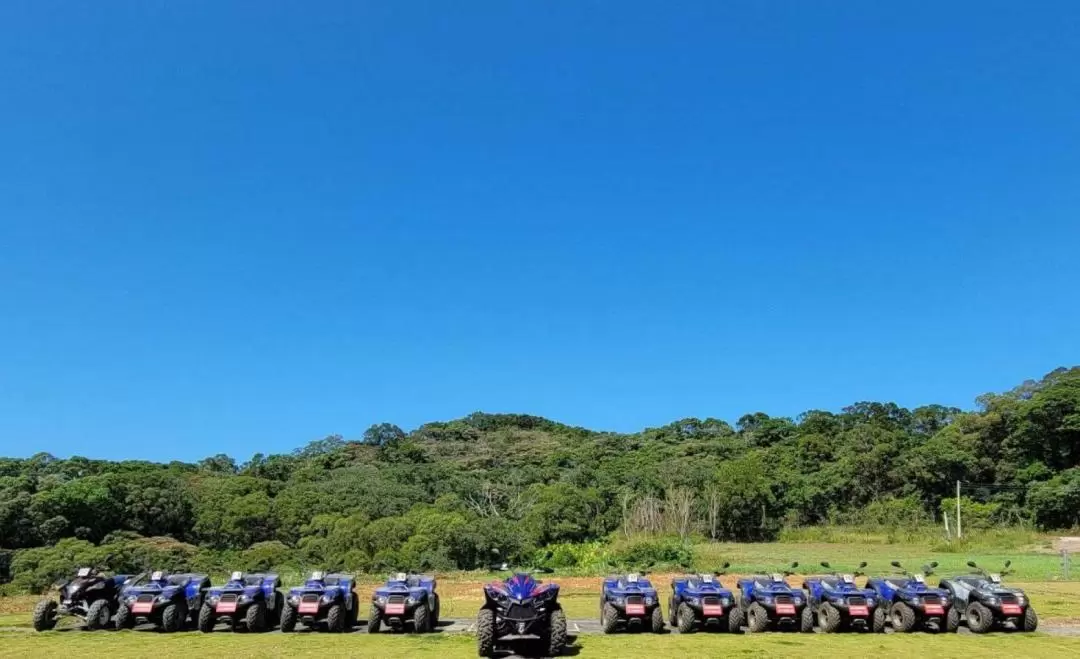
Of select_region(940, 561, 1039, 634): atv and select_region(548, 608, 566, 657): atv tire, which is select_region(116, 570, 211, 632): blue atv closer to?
select_region(548, 608, 566, 657): atv tire

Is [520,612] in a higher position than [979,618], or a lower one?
higher

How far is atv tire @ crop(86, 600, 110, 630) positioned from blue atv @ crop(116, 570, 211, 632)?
31cm

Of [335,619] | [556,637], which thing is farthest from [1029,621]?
[335,619]

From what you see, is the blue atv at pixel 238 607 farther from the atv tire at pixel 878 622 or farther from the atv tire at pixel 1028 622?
the atv tire at pixel 1028 622

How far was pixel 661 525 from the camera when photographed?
52844mm

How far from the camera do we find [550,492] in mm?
58438

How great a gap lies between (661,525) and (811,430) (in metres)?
44.7

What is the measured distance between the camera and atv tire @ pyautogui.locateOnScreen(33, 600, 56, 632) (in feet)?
55.4

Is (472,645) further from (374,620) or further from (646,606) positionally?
(646,606)

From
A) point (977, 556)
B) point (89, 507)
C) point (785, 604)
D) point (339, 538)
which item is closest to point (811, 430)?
point (977, 556)

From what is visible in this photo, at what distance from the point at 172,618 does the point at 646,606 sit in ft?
32.4

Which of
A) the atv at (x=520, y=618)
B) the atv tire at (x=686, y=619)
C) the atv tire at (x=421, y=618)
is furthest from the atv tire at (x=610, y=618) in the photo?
the atv tire at (x=421, y=618)

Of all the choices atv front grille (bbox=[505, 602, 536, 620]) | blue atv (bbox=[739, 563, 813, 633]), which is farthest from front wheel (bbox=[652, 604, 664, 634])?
atv front grille (bbox=[505, 602, 536, 620])

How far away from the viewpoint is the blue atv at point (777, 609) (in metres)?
16.3
